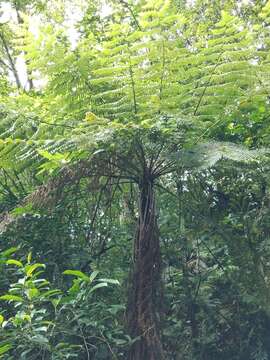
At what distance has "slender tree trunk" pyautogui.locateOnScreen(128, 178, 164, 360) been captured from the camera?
305cm

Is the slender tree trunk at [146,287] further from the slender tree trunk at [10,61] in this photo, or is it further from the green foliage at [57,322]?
the slender tree trunk at [10,61]

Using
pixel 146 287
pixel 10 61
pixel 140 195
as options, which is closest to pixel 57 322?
pixel 146 287

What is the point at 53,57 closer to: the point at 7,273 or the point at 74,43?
the point at 74,43

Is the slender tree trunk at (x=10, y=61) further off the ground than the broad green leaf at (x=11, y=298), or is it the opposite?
the slender tree trunk at (x=10, y=61)

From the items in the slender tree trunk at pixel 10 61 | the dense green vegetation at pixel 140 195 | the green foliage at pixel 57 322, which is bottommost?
the green foliage at pixel 57 322

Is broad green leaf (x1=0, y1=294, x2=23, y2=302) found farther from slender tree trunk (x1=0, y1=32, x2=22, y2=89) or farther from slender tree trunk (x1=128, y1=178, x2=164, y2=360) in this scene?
slender tree trunk (x1=0, y1=32, x2=22, y2=89)

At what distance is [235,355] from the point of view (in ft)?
12.6

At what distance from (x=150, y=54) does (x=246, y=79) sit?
61cm

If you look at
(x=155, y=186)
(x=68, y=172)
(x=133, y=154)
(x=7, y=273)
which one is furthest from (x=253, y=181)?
(x=7, y=273)

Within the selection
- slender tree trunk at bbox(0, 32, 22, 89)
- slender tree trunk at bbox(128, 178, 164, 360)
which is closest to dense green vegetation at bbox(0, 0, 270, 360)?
slender tree trunk at bbox(128, 178, 164, 360)

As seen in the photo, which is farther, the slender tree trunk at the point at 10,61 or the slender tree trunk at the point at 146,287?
the slender tree trunk at the point at 10,61

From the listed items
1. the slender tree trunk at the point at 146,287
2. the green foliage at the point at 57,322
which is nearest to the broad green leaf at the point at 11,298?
the green foliage at the point at 57,322

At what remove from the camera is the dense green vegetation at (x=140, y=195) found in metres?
3.10

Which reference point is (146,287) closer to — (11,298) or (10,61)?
(11,298)
